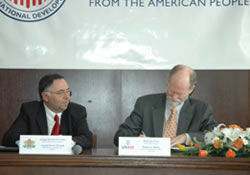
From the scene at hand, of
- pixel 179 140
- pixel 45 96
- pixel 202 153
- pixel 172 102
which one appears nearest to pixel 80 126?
pixel 45 96

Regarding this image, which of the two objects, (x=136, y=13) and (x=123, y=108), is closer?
(x=136, y=13)

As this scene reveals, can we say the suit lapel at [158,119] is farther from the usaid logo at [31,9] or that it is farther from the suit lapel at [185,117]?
the usaid logo at [31,9]


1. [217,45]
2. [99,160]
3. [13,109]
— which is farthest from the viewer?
[13,109]

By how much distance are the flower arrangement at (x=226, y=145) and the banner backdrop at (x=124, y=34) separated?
1.36 meters

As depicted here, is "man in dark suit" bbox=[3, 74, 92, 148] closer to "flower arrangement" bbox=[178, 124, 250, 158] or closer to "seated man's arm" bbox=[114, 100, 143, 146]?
"seated man's arm" bbox=[114, 100, 143, 146]

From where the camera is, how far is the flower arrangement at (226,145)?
228cm

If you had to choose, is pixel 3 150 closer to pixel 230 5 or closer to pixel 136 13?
pixel 136 13

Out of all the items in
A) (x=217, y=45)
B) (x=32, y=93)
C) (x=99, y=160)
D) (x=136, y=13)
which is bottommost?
(x=99, y=160)

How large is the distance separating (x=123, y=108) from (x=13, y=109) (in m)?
1.03

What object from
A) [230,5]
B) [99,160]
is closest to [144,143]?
[99,160]

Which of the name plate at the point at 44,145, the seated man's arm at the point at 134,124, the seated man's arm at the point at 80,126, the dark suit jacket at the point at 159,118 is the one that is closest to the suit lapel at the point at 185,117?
the dark suit jacket at the point at 159,118

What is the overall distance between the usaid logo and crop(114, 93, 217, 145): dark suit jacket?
1.17 meters

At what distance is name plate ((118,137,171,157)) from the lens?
7.15ft

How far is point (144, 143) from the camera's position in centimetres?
218
